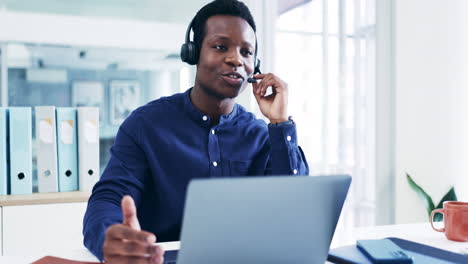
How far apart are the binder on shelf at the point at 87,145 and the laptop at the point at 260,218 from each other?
1550 millimetres

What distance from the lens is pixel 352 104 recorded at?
7.63 ft

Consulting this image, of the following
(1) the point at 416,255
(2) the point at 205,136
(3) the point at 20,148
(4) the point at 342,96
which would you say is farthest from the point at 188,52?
(4) the point at 342,96

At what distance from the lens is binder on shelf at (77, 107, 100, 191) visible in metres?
2.00

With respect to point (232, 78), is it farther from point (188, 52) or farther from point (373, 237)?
point (373, 237)

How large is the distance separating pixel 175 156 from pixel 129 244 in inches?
22.6

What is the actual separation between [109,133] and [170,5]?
3.56 ft

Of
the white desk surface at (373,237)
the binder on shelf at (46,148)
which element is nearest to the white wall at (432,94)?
the white desk surface at (373,237)

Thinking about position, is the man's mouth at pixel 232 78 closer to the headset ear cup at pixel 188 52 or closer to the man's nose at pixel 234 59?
the man's nose at pixel 234 59

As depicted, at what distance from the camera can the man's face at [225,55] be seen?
123cm

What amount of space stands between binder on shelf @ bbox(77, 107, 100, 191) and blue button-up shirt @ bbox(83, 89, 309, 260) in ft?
2.71

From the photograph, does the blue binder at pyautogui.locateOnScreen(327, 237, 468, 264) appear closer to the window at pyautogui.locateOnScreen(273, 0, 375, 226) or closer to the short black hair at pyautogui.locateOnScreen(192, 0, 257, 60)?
the short black hair at pyautogui.locateOnScreen(192, 0, 257, 60)

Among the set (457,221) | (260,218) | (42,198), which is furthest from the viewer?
(42,198)

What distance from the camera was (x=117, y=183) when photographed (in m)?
1.10

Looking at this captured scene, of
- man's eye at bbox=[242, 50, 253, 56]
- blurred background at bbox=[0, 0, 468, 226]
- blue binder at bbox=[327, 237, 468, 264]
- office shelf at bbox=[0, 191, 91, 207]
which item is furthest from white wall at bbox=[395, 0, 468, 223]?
office shelf at bbox=[0, 191, 91, 207]
